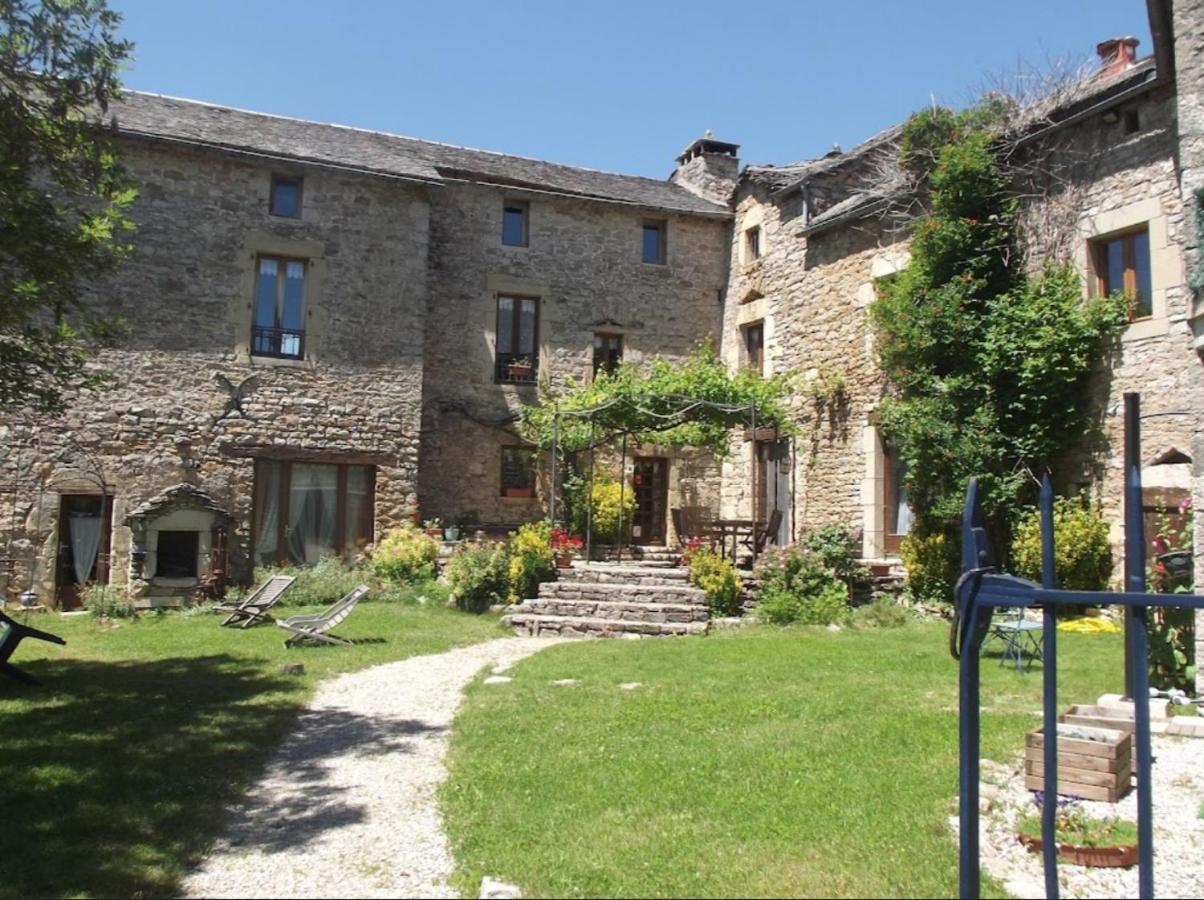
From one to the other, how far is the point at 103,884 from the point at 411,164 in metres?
14.8

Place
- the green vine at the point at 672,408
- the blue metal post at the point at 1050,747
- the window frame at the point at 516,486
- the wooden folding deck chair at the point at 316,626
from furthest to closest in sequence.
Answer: the window frame at the point at 516,486 → the green vine at the point at 672,408 → the wooden folding deck chair at the point at 316,626 → the blue metal post at the point at 1050,747

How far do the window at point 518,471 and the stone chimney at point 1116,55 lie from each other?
1124cm

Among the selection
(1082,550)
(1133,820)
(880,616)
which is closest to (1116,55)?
(1082,550)

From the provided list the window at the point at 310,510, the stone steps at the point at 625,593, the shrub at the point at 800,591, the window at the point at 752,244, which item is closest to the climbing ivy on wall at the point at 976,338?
the shrub at the point at 800,591

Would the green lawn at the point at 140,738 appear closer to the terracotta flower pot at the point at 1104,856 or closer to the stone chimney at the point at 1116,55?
the terracotta flower pot at the point at 1104,856

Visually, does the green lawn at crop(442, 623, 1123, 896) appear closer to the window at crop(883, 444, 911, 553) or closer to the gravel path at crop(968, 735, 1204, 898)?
the gravel path at crop(968, 735, 1204, 898)

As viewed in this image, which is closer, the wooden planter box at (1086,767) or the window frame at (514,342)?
the wooden planter box at (1086,767)

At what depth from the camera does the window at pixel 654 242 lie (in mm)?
18656

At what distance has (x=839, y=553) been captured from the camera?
12.8m

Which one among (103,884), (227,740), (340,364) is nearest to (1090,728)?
(103,884)

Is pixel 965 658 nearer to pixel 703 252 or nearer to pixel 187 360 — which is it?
pixel 187 360

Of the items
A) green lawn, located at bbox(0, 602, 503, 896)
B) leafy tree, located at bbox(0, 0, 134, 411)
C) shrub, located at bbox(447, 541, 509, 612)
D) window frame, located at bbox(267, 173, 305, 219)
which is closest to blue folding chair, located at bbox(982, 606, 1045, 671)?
green lawn, located at bbox(0, 602, 503, 896)

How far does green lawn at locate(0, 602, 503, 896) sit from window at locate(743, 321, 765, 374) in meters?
8.79

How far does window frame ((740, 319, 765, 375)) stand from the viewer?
1766 centimetres
